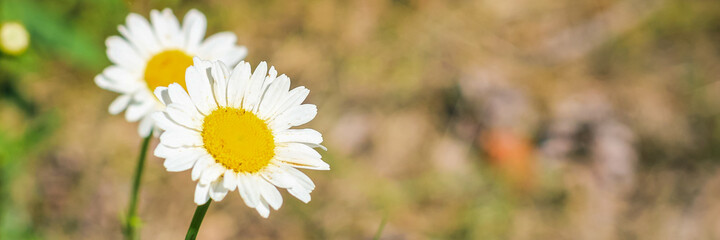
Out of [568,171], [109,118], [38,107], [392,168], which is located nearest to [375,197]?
[392,168]

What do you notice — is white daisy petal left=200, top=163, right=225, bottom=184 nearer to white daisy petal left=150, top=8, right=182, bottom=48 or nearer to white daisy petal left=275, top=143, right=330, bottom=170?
white daisy petal left=275, top=143, right=330, bottom=170

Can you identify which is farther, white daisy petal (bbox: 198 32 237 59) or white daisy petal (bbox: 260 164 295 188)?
white daisy petal (bbox: 198 32 237 59)

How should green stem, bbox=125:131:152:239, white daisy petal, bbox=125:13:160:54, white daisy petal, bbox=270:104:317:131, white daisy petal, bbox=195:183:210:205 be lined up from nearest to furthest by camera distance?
white daisy petal, bbox=195:183:210:205 < white daisy petal, bbox=270:104:317:131 < green stem, bbox=125:131:152:239 < white daisy petal, bbox=125:13:160:54

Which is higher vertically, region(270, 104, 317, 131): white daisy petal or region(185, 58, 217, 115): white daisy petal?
region(270, 104, 317, 131): white daisy petal

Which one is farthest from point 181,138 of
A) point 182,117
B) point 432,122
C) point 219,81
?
point 432,122

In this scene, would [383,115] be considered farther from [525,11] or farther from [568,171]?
[525,11]

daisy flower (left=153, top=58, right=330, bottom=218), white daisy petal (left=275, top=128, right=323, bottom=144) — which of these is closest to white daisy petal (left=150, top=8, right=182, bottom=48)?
daisy flower (left=153, top=58, right=330, bottom=218)
